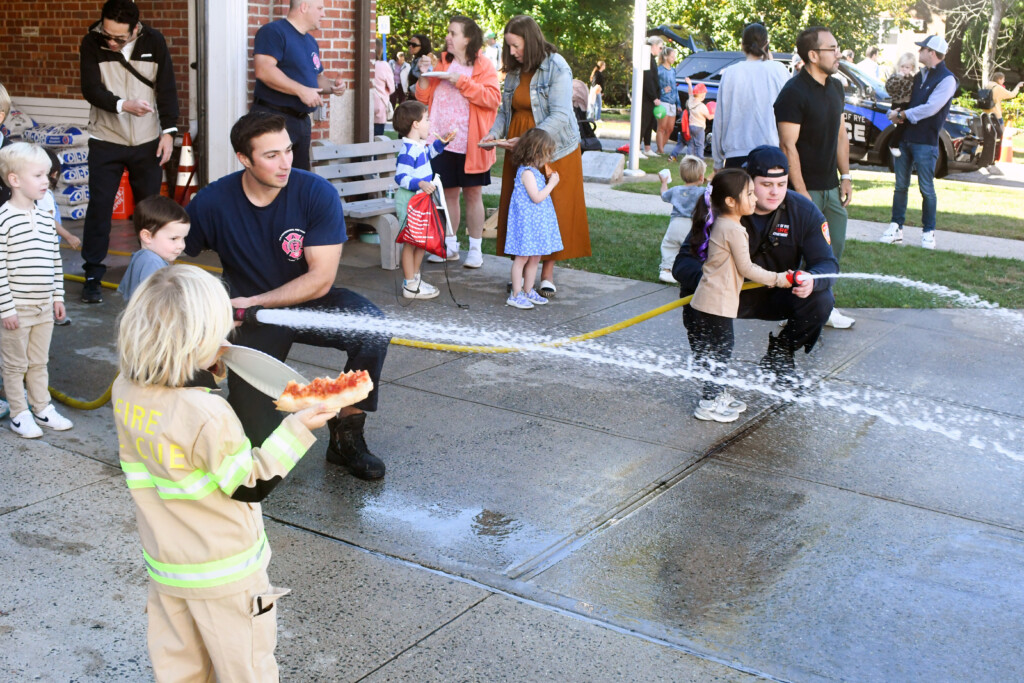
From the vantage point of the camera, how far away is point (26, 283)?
4555 mm

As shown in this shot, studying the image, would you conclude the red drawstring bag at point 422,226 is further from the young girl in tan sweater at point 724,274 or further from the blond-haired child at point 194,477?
the blond-haired child at point 194,477

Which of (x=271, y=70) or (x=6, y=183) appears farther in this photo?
(x=271, y=70)

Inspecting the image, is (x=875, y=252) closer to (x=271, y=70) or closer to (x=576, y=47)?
(x=271, y=70)

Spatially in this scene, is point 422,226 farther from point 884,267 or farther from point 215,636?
point 215,636

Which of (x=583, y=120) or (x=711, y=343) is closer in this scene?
(x=711, y=343)

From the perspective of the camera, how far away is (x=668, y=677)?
3.04 metres

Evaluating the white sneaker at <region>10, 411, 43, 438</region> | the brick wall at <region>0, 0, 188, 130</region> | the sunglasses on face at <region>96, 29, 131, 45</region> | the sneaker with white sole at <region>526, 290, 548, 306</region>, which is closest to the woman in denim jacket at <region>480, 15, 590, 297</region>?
the sneaker with white sole at <region>526, 290, 548, 306</region>

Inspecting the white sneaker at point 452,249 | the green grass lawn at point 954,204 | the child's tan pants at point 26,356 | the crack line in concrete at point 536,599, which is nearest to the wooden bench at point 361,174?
the white sneaker at point 452,249

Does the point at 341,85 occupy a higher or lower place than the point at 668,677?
higher

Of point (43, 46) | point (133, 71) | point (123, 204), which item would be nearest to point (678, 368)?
point (133, 71)

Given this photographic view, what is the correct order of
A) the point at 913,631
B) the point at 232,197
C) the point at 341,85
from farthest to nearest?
the point at 341,85 → the point at 232,197 → the point at 913,631

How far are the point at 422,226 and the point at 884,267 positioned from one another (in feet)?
13.5

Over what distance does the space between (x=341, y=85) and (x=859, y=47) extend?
2937cm

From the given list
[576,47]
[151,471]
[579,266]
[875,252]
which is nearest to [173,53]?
[579,266]
